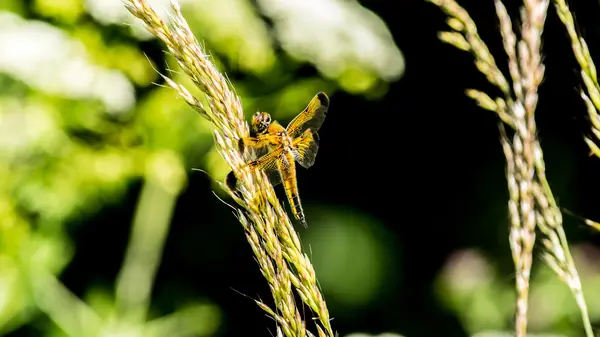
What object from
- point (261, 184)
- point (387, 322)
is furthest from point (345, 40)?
point (261, 184)

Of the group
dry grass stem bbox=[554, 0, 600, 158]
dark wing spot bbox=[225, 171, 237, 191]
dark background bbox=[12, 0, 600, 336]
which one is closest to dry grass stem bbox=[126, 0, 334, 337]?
dark wing spot bbox=[225, 171, 237, 191]

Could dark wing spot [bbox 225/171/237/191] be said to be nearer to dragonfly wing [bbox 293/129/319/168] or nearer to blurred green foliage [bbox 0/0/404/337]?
dragonfly wing [bbox 293/129/319/168]

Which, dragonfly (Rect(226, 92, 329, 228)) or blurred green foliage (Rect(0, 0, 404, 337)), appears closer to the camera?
dragonfly (Rect(226, 92, 329, 228))

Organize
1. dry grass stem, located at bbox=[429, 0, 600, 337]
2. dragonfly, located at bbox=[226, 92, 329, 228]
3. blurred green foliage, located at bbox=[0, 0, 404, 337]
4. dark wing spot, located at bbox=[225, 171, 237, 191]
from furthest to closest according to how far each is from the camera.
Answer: blurred green foliage, located at bbox=[0, 0, 404, 337] < dragonfly, located at bbox=[226, 92, 329, 228] < dark wing spot, located at bbox=[225, 171, 237, 191] < dry grass stem, located at bbox=[429, 0, 600, 337]

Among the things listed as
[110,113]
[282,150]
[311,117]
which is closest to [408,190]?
[110,113]

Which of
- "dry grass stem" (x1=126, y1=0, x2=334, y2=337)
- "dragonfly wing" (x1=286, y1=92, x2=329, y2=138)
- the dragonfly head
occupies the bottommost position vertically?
"dragonfly wing" (x1=286, y1=92, x2=329, y2=138)

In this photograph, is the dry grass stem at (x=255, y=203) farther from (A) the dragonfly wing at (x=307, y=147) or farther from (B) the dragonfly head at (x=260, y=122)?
(A) the dragonfly wing at (x=307, y=147)

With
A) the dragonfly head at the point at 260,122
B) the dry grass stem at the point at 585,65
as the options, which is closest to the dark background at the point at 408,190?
the dragonfly head at the point at 260,122
